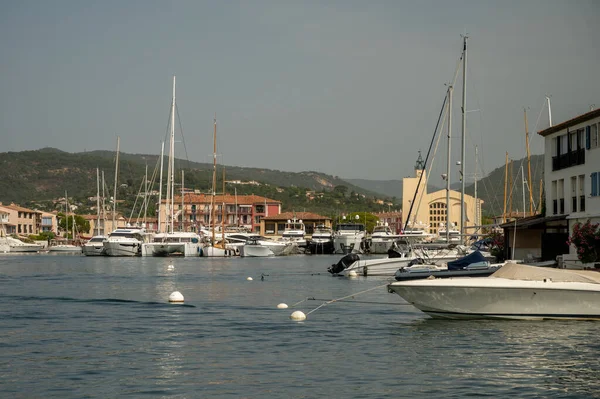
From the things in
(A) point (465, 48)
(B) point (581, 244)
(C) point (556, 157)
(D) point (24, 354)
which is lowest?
(D) point (24, 354)

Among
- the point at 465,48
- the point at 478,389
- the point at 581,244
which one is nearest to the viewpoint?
the point at 478,389

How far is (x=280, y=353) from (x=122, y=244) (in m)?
85.2

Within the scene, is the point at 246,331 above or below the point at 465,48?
below

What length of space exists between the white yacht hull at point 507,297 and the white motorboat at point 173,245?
252ft

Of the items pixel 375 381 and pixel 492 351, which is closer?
pixel 375 381

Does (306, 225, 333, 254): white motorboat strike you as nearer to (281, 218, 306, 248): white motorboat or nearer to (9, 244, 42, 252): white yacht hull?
(281, 218, 306, 248): white motorboat

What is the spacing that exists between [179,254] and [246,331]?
78.7 metres

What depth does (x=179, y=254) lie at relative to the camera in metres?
104

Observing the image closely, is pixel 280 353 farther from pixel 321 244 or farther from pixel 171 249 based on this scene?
pixel 321 244

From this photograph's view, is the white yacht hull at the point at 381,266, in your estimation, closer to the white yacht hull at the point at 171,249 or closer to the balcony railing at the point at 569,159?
the balcony railing at the point at 569,159

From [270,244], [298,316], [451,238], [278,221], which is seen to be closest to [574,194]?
[451,238]

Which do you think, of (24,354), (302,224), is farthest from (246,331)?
(302,224)

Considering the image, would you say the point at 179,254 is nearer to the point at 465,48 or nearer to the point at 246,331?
the point at 465,48

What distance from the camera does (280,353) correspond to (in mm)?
22203
